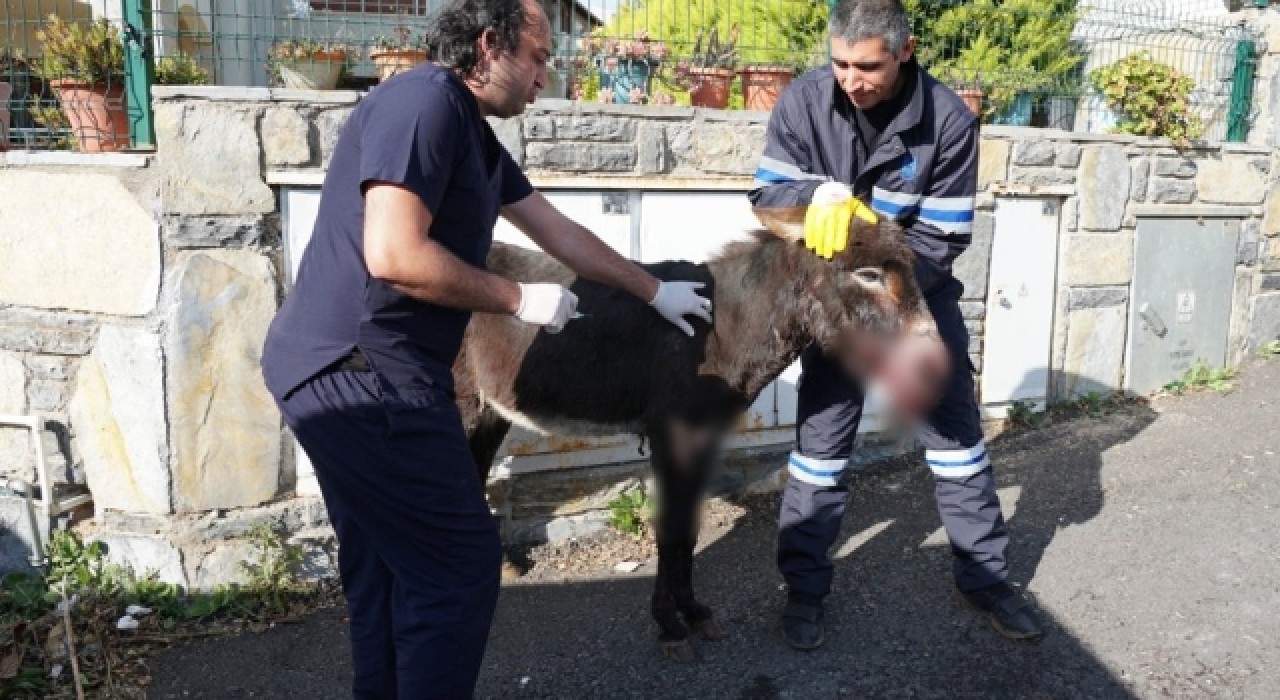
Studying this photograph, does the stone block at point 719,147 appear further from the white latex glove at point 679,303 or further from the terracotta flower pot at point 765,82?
the white latex glove at point 679,303

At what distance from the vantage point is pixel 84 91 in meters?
4.30

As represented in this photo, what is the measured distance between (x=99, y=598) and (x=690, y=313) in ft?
9.75

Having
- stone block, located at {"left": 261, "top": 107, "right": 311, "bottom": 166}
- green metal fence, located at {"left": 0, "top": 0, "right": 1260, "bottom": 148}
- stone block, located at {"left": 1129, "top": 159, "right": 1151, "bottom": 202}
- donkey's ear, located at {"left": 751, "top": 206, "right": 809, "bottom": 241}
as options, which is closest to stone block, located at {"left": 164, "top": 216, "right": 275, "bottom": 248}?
stone block, located at {"left": 261, "top": 107, "right": 311, "bottom": 166}

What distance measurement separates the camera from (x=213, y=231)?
162 inches

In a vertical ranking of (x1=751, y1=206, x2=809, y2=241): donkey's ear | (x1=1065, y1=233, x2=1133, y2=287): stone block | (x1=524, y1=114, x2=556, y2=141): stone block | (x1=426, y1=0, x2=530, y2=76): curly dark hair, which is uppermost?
(x1=426, y1=0, x2=530, y2=76): curly dark hair

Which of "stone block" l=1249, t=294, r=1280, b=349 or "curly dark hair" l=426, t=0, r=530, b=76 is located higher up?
"curly dark hair" l=426, t=0, r=530, b=76

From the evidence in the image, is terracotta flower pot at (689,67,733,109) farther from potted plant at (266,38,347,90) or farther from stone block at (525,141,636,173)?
potted plant at (266,38,347,90)

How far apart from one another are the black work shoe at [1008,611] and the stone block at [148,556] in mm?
3536

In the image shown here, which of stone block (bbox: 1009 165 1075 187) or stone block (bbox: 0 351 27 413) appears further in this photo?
stone block (bbox: 1009 165 1075 187)

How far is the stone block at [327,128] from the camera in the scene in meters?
4.24

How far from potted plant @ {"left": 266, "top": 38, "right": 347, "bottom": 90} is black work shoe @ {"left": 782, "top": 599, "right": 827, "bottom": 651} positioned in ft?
11.0

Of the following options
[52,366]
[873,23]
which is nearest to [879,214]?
[873,23]

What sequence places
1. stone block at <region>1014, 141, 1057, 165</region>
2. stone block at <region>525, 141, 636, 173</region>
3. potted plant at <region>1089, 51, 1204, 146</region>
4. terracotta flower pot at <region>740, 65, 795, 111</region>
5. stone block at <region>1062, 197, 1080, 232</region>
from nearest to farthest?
stone block at <region>525, 141, 636, 173</region>, terracotta flower pot at <region>740, 65, 795, 111</region>, stone block at <region>1014, 141, 1057, 165</region>, stone block at <region>1062, 197, 1080, 232</region>, potted plant at <region>1089, 51, 1204, 146</region>

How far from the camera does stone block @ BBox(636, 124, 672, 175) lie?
4.89m
